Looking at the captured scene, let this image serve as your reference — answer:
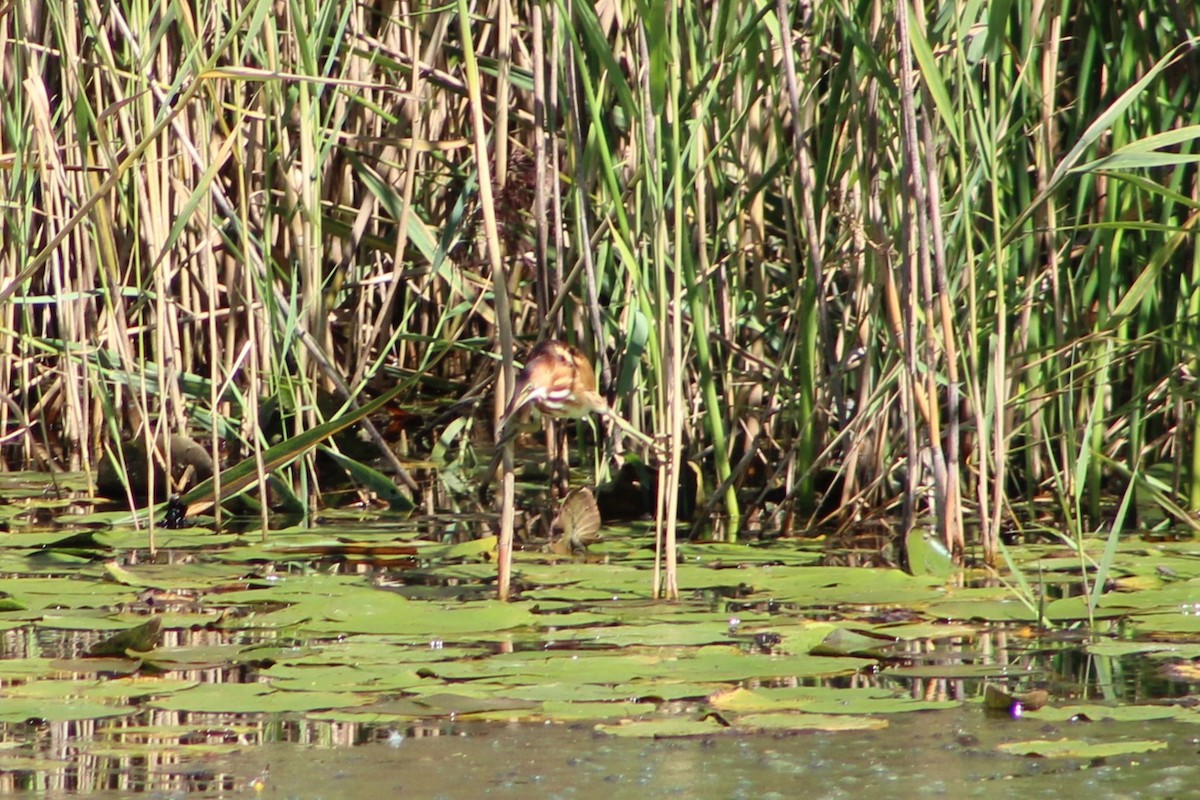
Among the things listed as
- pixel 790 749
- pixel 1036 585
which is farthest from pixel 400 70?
pixel 790 749

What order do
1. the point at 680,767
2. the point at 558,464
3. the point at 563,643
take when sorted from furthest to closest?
the point at 558,464 < the point at 563,643 < the point at 680,767

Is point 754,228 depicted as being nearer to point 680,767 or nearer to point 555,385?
point 555,385

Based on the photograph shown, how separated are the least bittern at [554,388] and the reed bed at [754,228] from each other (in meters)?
0.09

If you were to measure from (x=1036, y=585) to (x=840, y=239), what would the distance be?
102 cm

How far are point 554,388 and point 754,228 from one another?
114 cm

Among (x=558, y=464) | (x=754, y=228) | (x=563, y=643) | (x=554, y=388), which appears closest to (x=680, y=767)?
(x=563, y=643)

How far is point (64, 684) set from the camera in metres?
2.59

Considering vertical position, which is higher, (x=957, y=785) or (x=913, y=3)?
(x=913, y=3)

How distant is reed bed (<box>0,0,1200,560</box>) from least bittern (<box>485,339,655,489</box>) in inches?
3.6

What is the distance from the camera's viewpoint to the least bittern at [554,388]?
3.39 metres

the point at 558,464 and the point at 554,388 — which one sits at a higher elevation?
the point at 554,388

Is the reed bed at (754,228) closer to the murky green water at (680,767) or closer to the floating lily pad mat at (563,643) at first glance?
the floating lily pad mat at (563,643)

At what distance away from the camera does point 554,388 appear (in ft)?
11.5

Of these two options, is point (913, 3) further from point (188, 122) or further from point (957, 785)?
point (188, 122)
